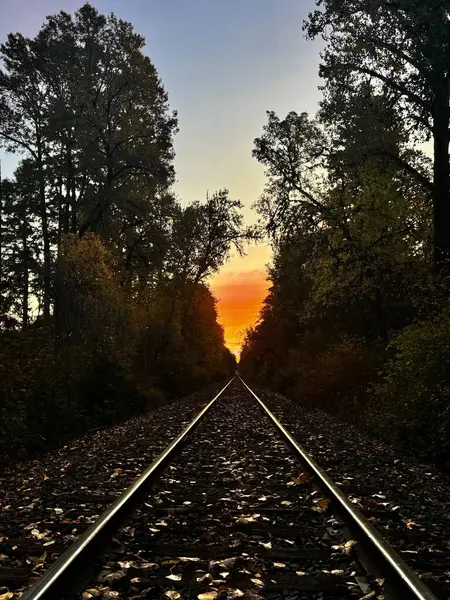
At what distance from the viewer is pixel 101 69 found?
2475 cm

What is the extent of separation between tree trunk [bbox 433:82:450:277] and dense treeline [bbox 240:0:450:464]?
3 centimetres

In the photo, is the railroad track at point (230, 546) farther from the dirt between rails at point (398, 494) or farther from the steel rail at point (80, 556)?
the dirt between rails at point (398, 494)

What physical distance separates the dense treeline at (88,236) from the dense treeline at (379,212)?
6918 millimetres

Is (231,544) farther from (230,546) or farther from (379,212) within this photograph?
(379,212)

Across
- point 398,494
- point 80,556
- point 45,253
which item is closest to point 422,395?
point 398,494

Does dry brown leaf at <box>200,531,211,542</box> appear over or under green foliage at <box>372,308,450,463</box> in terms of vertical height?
under

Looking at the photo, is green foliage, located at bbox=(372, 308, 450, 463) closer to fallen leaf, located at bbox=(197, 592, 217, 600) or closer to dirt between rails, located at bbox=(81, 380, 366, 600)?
dirt between rails, located at bbox=(81, 380, 366, 600)

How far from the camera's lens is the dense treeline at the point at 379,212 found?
38.5 ft

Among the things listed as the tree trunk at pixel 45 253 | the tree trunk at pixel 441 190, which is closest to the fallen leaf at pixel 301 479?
the tree trunk at pixel 441 190

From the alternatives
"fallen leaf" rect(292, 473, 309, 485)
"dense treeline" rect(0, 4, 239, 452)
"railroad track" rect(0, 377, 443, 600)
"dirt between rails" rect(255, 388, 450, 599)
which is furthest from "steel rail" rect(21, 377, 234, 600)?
"dense treeline" rect(0, 4, 239, 452)

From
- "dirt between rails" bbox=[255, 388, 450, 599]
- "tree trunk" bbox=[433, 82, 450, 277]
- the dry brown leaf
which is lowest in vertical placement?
"dirt between rails" bbox=[255, 388, 450, 599]

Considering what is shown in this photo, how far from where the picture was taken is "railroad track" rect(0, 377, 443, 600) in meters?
3.50

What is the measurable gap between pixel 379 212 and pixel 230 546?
16794 mm

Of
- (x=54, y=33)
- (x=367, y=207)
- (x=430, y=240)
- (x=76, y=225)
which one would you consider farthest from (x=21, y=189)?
(x=430, y=240)
